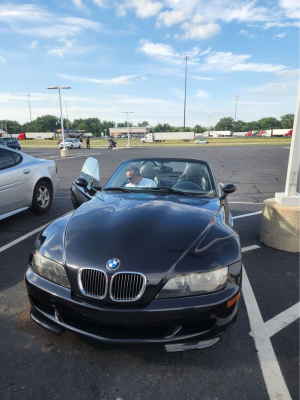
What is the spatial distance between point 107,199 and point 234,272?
5.37 ft

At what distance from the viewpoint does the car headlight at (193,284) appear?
1855mm

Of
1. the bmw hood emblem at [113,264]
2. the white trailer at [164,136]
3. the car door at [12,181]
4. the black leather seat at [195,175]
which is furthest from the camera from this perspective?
the white trailer at [164,136]

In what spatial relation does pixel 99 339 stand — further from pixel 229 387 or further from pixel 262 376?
pixel 262 376

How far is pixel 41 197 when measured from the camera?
19.8 feet

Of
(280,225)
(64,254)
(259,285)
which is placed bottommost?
(259,285)

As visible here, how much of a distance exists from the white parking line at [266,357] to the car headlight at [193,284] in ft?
2.37

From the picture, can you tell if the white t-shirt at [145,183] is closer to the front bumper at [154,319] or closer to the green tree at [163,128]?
the front bumper at [154,319]

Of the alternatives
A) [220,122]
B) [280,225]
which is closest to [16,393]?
[280,225]

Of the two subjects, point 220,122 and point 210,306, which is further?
point 220,122

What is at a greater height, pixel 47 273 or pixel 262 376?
pixel 47 273

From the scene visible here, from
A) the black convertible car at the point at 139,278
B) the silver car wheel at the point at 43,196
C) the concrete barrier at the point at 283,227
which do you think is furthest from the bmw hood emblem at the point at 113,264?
the silver car wheel at the point at 43,196

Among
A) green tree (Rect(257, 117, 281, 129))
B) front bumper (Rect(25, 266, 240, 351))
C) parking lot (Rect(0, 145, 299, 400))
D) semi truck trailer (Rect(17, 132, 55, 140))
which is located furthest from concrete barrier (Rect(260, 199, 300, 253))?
green tree (Rect(257, 117, 281, 129))

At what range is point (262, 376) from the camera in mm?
1957

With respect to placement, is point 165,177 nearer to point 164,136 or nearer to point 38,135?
point 164,136
